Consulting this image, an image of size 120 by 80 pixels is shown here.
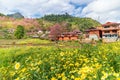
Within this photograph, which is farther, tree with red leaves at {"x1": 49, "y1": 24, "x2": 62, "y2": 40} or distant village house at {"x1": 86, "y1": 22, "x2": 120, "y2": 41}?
tree with red leaves at {"x1": 49, "y1": 24, "x2": 62, "y2": 40}

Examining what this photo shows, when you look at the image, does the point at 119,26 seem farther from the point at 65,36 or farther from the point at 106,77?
the point at 106,77

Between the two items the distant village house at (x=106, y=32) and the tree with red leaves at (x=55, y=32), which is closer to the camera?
the distant village house at (x=106, y=32)

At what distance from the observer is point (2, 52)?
2219 centimetres

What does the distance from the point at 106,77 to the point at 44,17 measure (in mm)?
134759

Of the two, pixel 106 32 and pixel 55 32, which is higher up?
pixel 55 32

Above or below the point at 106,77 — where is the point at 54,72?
below

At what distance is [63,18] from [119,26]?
67.2m

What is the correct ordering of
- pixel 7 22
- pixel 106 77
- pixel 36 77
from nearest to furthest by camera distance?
pixel 106 77, pixel 36 77, pixel 7 22

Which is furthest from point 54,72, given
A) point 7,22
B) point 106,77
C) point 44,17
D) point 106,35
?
point 44,17

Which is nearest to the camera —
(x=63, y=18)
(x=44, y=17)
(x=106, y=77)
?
(x=106, y=77)

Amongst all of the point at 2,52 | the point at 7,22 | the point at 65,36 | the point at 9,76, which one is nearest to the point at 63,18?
the point at 7,22

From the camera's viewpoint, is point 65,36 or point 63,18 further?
point 63,18

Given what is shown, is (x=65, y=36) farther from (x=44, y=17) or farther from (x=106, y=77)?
(x=44, y=17)

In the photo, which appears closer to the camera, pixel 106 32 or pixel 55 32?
pixel 106 32
